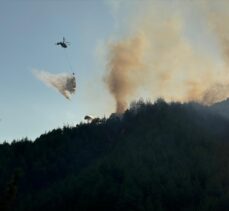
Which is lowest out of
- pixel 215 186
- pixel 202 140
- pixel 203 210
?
pixel 203 210

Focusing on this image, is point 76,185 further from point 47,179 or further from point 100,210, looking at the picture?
point 47,179

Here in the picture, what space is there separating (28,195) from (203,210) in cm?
6706

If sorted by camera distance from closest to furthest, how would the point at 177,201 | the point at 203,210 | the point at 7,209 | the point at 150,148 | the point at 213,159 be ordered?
the point at 7,209 < the point at 203,210 < the point at 177,201 < the point at 213,159 < the point at 150,148

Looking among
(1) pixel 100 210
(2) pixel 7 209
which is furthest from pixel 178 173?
(2) pixel 7 209

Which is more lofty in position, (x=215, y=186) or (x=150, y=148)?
(x=150, y=148)

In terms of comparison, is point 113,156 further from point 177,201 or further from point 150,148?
point 177,201

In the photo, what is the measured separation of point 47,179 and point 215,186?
70.2 m

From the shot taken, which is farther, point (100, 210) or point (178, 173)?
point (178, 173)

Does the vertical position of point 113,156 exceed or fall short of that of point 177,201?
it exceeds it

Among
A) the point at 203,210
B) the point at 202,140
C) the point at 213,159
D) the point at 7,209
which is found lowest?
the point at 7,209

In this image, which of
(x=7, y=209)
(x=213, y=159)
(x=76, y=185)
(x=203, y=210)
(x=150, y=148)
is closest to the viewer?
(x=7, y=209)

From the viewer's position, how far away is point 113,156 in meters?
190

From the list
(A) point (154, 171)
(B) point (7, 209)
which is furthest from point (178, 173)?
(B) point (7, 209)

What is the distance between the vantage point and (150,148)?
189750 millimetres
